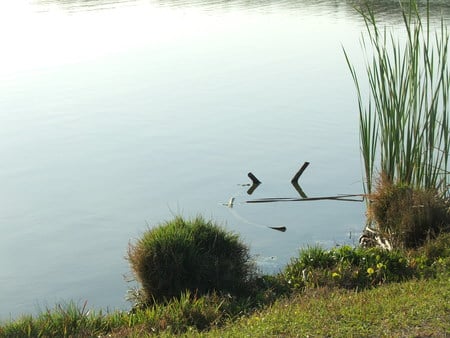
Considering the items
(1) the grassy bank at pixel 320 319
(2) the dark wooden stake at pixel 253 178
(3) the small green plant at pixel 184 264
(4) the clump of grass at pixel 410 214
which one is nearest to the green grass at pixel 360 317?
(1) the grassy bank at pixel 320 319

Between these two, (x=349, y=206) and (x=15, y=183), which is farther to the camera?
(x=15, y=183)

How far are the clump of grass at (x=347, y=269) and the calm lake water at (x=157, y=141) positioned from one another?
125 cm

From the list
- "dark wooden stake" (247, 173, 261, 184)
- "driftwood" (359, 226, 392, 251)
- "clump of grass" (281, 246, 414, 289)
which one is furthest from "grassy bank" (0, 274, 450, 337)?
"dark wooden stake" (247, 173, 261, 184)

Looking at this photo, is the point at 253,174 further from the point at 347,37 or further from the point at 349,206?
the point at 347,37

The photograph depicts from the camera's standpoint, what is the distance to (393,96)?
8.88m

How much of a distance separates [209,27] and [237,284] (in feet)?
61.5

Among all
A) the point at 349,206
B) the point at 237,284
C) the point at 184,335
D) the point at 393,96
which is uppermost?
the point at 393,96

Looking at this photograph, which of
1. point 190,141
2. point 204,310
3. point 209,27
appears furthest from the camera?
point 209,27

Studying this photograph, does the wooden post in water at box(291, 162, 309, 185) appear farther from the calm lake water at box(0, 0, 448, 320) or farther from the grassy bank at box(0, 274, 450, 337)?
the grassy bank at box(0, 274, 450, 337)

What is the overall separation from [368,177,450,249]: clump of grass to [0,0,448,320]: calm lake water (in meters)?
1.13

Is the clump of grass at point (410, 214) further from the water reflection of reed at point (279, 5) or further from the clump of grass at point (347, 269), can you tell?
the water reflection of reed at point (279, 5)

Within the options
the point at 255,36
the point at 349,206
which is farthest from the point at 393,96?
the point at 255,36

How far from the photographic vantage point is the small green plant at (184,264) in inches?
299

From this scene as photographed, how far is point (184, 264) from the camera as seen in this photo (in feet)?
25.1
